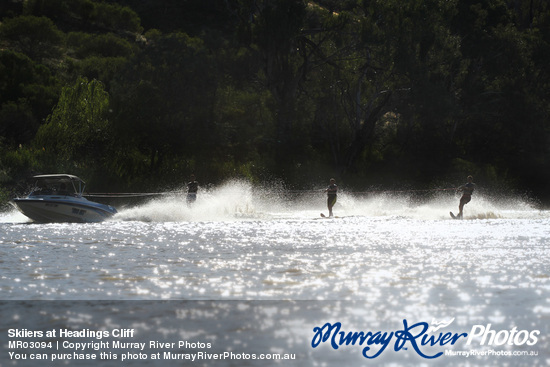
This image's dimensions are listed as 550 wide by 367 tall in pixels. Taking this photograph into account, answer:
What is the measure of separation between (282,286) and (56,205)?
16.3 meters

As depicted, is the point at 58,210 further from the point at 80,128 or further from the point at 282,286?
the point at 80,128

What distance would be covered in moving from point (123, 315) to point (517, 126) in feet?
155

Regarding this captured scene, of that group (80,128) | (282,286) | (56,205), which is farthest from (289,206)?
(282,286)

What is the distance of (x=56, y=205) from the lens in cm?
2702

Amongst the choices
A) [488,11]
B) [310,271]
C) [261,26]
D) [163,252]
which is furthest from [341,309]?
[488,11]

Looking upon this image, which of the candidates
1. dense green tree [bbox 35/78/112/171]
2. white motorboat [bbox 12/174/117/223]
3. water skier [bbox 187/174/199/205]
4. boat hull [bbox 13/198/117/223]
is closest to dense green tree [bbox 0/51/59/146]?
dense green tree [bbox 35/78/112/171]

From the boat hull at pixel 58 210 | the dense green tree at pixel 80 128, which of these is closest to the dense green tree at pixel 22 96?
the dense green tree at pixel 80 128

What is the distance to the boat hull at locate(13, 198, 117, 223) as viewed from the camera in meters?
26.9

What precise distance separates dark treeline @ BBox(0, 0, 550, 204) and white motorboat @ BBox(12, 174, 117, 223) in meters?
12.7

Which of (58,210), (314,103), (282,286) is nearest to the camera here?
(282,286)

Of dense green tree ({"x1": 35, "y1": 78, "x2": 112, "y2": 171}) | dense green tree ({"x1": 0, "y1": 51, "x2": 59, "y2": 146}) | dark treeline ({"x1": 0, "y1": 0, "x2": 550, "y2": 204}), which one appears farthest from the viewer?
dense green tree ({"x1": 0, "y1": 51, "x2": 59, "y2": 146})

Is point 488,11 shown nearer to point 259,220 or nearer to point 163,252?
point 259,220

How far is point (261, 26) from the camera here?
50.3m

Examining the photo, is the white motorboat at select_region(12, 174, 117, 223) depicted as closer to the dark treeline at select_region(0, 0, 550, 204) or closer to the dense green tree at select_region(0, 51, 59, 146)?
the dark treeline at select_region(0, 0, 550, 204)
